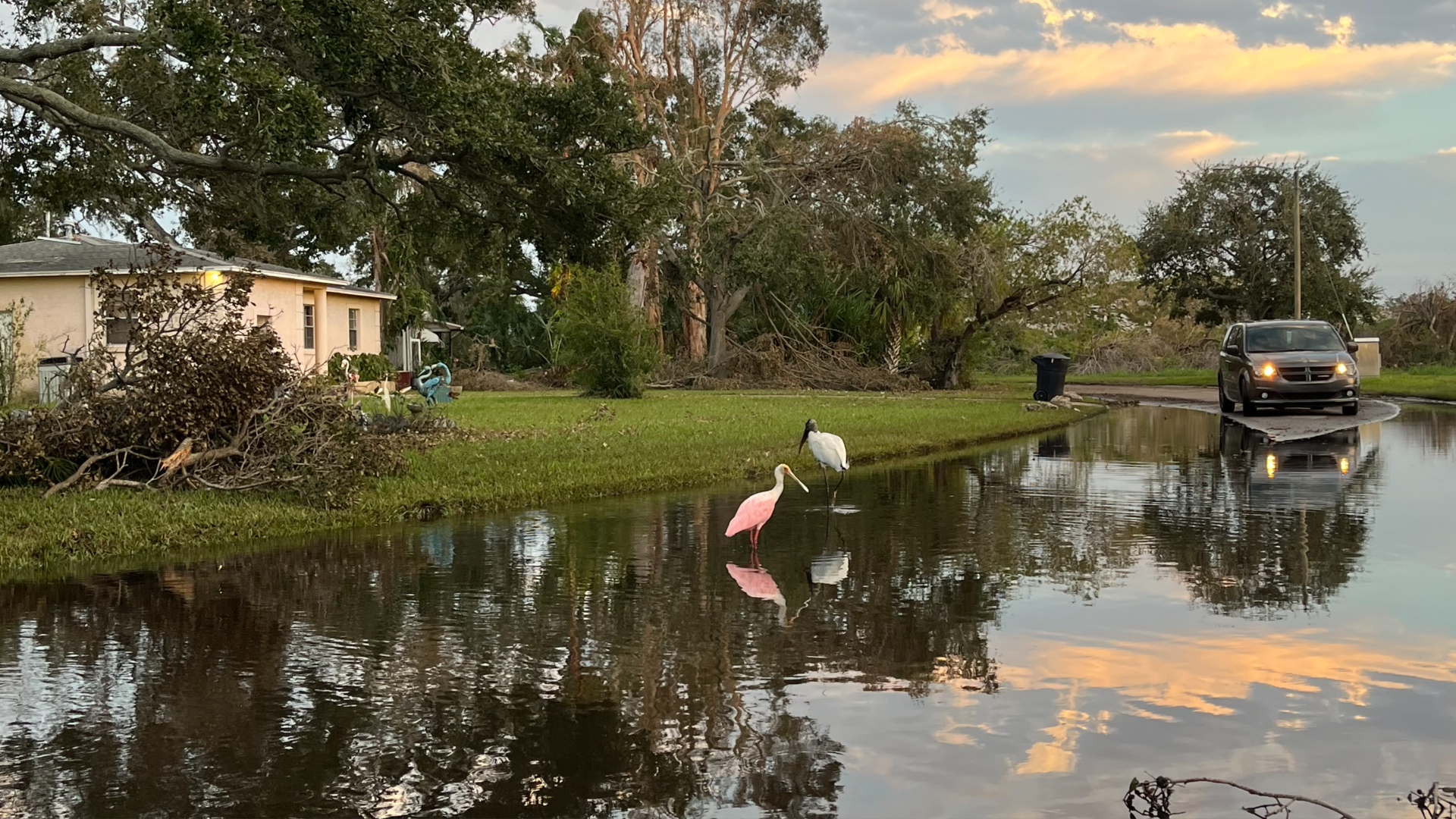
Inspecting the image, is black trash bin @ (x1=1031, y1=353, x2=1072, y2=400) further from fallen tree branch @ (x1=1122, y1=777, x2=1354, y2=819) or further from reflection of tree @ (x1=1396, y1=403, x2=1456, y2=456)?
fallen tree branch @ (x1=1122, y1=777, x2=1354, y2=819)

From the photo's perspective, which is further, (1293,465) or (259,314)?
(259,314)

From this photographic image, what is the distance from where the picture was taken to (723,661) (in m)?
7.17

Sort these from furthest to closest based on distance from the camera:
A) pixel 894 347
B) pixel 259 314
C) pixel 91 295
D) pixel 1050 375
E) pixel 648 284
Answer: pixel 648 284 < pixel 894 347 < pixel 259 314 < pixel 1050 375 < pixel 91 295

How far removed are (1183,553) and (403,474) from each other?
8348mm

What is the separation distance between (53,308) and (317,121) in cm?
2616

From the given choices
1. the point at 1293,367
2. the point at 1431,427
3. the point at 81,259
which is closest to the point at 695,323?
the point at 81,259

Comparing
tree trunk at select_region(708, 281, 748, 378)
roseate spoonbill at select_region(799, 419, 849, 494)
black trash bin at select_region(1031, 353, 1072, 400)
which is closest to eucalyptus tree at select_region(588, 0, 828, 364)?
tree trunk at select_region(708, 281, 748, 378)

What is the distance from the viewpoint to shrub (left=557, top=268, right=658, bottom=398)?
39.1 meters

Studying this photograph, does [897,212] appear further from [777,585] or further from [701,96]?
[777,585]

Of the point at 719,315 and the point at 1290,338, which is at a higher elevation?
the point at 719,315

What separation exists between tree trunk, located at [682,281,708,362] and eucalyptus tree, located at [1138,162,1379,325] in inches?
843

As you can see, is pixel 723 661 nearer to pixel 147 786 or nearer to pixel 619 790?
pixel 619 790

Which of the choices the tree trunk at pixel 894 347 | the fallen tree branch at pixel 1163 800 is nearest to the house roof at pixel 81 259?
the tree trunk at pixel 894 347

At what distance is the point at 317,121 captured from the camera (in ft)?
42.7
